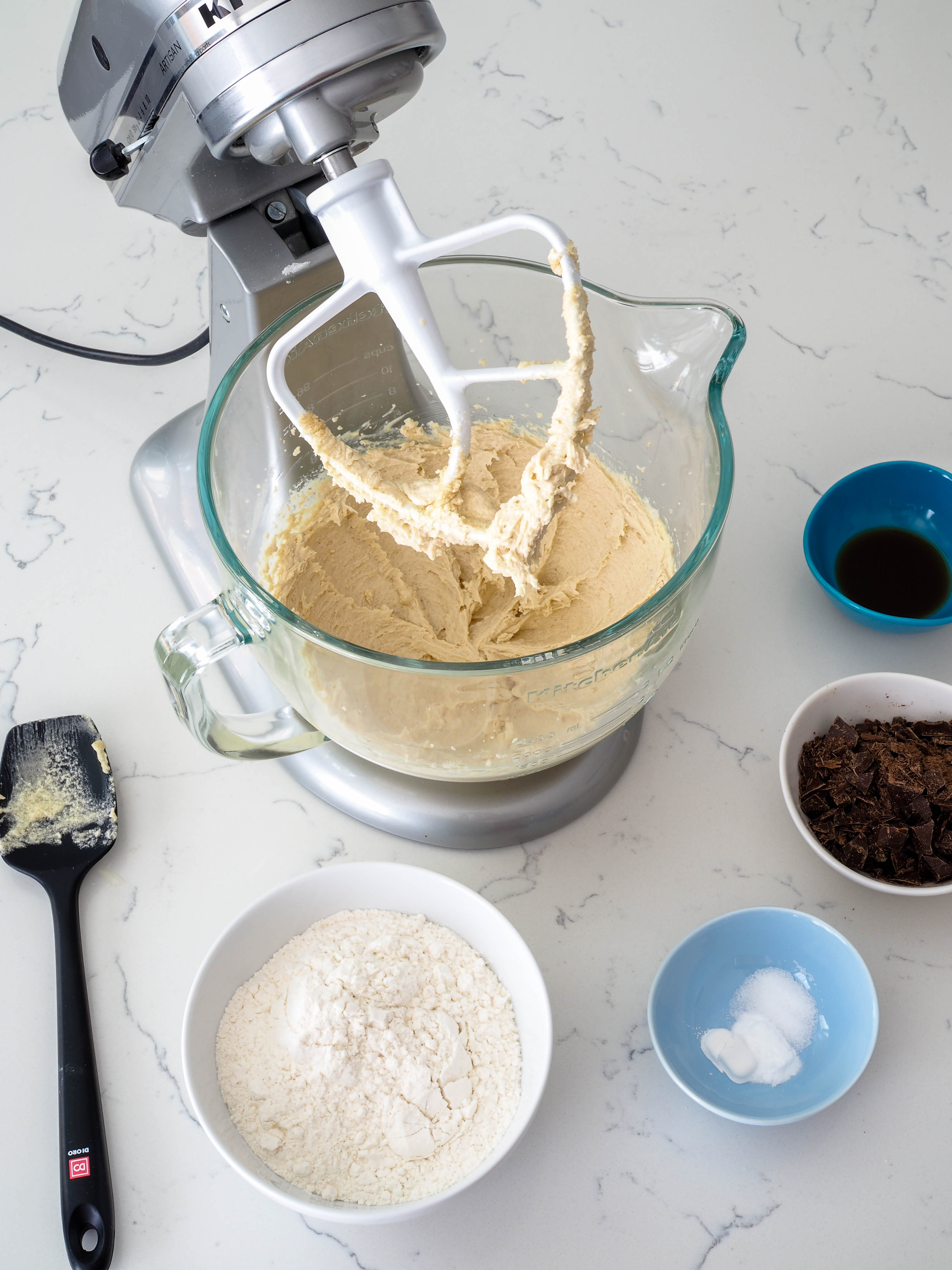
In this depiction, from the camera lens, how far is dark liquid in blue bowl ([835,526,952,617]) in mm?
888

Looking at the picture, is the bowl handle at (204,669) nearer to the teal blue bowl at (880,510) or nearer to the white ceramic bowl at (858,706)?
the white ceramic bowl at (858,706)

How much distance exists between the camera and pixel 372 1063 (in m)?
0.67

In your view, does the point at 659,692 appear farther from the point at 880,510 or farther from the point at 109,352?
the point at 109,352

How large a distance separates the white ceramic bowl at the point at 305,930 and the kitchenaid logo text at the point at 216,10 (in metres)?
0.52

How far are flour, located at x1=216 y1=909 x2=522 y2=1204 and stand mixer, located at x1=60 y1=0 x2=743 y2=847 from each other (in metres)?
0.12

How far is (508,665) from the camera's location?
0.60m

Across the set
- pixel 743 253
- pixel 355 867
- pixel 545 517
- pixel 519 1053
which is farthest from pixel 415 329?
pixel 743 253

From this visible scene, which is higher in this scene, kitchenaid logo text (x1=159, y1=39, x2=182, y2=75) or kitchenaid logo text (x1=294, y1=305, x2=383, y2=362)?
kitchenaid logo text (x1=159, y1=39, x2=182, y2=75)

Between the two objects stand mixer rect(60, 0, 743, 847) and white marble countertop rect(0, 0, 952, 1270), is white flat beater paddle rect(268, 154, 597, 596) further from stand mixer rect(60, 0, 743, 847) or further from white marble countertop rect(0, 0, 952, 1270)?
white marble countertop rect(0, 0, 952, 1270)

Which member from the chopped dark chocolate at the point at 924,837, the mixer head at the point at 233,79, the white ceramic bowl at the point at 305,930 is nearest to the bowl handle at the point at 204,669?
the white ceramic bowl at the point at 305,930

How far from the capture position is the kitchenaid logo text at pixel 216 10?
57cm

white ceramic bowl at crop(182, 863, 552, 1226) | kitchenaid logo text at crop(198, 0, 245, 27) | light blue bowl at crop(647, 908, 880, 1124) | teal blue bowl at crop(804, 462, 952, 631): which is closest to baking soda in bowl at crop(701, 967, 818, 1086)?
light blue bowl at crop(647, 908, 880, 1124)

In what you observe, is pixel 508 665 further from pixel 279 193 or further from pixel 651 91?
pixel 651 91

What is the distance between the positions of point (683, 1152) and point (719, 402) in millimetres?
499
